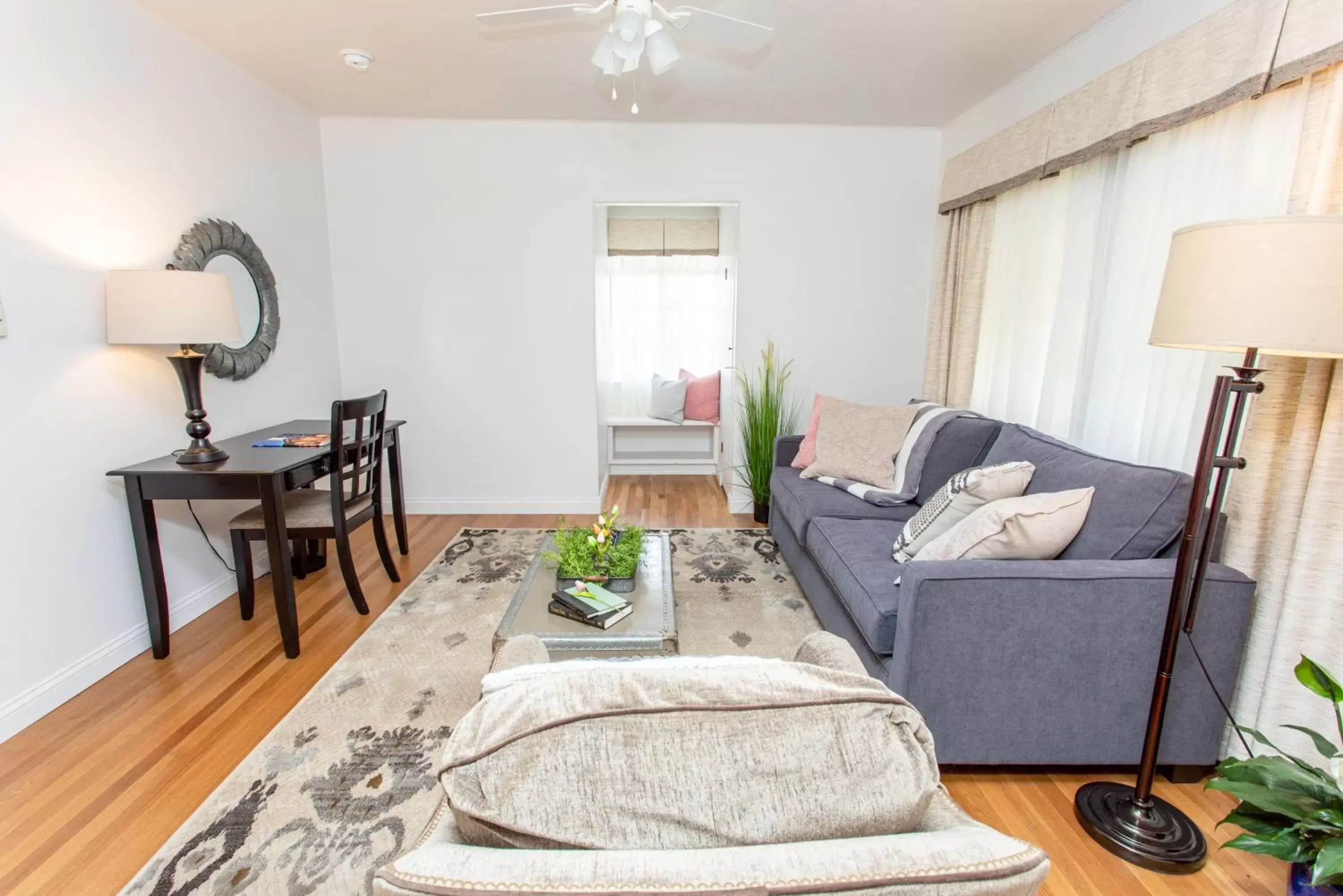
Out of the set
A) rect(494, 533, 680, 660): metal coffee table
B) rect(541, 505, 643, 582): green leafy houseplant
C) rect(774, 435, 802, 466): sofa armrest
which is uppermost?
rect(774, 435, 802, 466): sofa armrest

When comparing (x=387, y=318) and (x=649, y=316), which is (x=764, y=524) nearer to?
(x=649, y=316)

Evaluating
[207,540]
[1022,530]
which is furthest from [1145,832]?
[207,540]

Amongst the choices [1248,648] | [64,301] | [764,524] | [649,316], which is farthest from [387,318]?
[1248,648]

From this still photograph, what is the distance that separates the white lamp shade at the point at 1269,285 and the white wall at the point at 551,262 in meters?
2.71

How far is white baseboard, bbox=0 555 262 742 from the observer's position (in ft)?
6.52

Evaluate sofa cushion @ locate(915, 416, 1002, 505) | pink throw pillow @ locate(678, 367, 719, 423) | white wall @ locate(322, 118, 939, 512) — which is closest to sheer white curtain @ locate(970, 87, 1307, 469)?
sofa cushion @ locate(915, 416, 1002, 505)

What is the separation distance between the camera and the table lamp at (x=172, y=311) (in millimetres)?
2201

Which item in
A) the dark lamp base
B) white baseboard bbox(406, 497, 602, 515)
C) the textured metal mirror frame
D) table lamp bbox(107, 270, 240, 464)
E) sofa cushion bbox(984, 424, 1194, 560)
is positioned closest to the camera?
sofa cushion bbox(984, 424, 1194, 560)

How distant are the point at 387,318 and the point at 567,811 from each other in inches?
154

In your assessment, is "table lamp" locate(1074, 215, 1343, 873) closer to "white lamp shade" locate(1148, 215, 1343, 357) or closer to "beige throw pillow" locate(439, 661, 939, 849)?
"white lamp shade" locate(1148, 215, 1343, 357)

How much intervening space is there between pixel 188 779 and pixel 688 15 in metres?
2.78

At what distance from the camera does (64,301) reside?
2.15 meters

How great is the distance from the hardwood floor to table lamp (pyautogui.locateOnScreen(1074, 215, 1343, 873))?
0.07 meters

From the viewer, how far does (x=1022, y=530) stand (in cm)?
179
